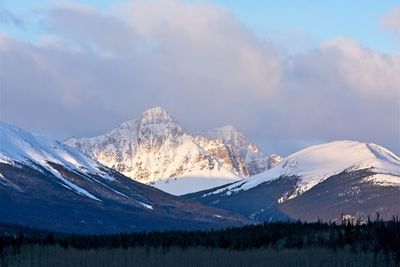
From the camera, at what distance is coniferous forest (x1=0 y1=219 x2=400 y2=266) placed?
43366 mm

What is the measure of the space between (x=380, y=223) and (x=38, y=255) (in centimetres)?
1632

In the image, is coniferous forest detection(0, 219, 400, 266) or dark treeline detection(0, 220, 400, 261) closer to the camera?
coniferous forest detection(0, 219, 400, 266)

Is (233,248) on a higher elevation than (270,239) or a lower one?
lower

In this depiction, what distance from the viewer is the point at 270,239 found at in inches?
2087

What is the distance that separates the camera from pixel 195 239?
5525 cm

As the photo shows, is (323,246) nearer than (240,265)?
No

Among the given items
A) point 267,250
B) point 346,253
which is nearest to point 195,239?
point 267,250

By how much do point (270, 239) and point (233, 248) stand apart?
305 cm

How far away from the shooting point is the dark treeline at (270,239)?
47469mm

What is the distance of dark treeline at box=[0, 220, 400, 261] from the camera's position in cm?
4747

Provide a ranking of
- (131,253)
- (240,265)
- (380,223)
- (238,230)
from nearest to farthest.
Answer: (240,265) < (131,253) < (380,223) < (238,230)

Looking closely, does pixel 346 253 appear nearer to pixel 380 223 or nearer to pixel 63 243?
pixel 380 223

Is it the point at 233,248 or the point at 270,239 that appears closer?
the point at 233,248

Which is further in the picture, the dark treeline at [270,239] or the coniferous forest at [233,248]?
the dark treeline at [270,239]
